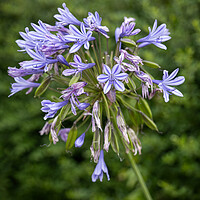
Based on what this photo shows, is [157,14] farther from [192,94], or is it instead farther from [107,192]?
[107,192]

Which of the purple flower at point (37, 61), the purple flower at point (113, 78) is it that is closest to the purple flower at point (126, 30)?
the purple flower at point (113, 78)

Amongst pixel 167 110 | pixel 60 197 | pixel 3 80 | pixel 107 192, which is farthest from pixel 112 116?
pixel 3 80

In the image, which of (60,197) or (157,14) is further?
(60,197)

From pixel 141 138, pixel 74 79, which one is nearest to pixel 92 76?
pixel 74 79

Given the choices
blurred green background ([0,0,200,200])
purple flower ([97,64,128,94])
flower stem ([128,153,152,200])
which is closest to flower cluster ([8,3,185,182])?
purple flower ([97,64,128,94])

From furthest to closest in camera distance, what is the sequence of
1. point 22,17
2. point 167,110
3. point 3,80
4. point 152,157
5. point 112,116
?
point 22,17, point 3,80, point 152,157, point 167,110, point 112,116

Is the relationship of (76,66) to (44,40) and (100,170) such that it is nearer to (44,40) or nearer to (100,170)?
(44,40)
